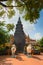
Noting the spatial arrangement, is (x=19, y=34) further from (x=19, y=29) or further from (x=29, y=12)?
(x=29, y=12)

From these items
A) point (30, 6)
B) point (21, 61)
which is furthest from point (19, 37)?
point (30, 6)

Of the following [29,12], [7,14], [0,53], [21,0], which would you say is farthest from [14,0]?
[0,53]

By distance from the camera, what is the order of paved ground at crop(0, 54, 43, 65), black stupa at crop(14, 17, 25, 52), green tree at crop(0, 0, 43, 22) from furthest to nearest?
black stupa at crop(14, 17, 25, 52), paved ground at crop(0, 54, 43, 65), green tree at crop(0, 0, 43, 22)

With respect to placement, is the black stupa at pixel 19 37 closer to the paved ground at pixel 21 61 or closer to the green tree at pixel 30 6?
the paved ground at pixel 21 61

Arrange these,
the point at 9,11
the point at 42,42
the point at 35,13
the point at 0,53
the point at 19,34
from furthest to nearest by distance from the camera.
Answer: the point at 42,42, the point at 19,34, the point at 0,53, the point at 9,11, the point at 35,13

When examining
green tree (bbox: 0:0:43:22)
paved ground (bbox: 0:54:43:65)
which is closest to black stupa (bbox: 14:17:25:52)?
paved ground (bbox: 0:54:43:65)

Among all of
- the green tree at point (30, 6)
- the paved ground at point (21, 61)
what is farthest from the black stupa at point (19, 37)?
the green tree at point (30, 6)

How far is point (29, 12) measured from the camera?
7762 millimetres

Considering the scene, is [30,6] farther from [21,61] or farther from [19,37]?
[19,37]

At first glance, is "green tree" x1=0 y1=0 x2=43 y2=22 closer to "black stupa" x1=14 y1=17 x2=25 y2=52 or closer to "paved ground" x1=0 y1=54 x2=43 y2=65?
"paved ground" x1=0 y1=54 x2=43 y2=65

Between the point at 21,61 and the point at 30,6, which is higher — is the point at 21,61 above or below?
below

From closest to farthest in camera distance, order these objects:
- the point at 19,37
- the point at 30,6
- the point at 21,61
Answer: the point at 30,6, the point at 21,61, the point at 19,37

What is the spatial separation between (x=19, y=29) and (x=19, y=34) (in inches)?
25.5

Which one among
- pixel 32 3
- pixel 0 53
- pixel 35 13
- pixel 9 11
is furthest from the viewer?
pixel 0 53
